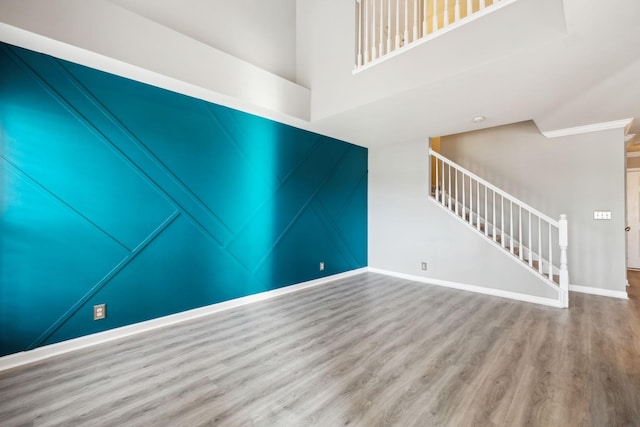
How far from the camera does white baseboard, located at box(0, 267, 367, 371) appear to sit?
2.14m

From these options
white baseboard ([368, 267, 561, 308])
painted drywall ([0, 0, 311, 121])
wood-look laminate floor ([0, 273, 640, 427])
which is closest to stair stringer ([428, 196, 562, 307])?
white baseboard ([368, 267, 561, 308])

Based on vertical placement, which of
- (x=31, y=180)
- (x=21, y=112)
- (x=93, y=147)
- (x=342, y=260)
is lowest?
(x=342, y=260)

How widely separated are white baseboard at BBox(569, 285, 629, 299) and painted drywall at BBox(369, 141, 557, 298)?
113 centimetres

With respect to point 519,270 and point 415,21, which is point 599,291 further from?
point 415,21

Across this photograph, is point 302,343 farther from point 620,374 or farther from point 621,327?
point 621,327

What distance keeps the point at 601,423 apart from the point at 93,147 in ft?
14.0

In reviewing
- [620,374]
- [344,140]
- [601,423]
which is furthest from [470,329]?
[344,140]

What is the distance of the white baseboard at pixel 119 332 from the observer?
2.14m

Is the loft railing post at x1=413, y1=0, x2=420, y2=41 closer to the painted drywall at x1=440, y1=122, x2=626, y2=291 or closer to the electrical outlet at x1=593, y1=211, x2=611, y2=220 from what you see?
the painted drywall at x1=440, y1=122, x2=626, y2=291

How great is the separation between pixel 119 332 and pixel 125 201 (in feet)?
4.19

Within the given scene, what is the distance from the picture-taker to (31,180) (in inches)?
86.9

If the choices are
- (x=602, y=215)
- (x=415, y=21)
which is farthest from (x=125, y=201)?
(x=602, y=215)

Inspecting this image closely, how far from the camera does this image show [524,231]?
14.8ft

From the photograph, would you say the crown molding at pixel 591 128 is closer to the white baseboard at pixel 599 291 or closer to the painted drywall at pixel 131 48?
the white baseboard at pixel 599 291
